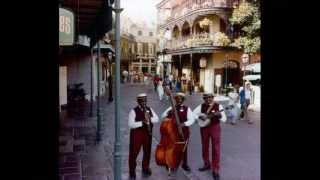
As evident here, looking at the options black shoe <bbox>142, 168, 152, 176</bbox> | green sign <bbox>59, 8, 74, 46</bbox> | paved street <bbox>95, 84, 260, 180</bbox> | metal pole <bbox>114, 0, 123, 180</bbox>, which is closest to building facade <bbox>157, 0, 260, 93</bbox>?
paved street <bbox>95, 84, 260, 180</bbox>

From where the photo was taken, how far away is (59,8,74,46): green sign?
18.4ft

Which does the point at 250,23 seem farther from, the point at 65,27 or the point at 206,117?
the point at 65,27

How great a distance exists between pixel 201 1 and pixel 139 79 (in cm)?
2880

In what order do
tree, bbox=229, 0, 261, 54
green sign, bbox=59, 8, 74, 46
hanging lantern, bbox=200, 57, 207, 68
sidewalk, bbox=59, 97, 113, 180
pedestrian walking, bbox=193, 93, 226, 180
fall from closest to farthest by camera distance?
1. green sign, bbox=59, 8, 74, 46
2. sidewalk, bbox=59, 97, 113, 180
3. pedestrian walking, bbox=193, 93, 226, 180
4. tree, bbox=229, 0, 261, 54
5. hanging lantern, bbox=200, 57, 207, 68

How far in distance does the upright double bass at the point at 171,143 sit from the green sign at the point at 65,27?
9.64ft

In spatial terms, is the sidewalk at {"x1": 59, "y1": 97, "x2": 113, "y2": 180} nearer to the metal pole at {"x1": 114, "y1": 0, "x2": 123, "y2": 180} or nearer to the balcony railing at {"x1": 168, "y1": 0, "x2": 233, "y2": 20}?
the metal pole at {"x1": 114, "y1": 0, "x2": 123, "y2": 180}

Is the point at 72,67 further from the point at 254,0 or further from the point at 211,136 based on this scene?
the point at 211,136

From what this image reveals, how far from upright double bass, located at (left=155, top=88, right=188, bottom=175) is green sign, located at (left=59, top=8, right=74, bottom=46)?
2938 mm

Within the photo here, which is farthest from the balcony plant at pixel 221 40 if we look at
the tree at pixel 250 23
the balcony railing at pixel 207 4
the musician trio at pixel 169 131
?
the musician trio at pixel 169 131
